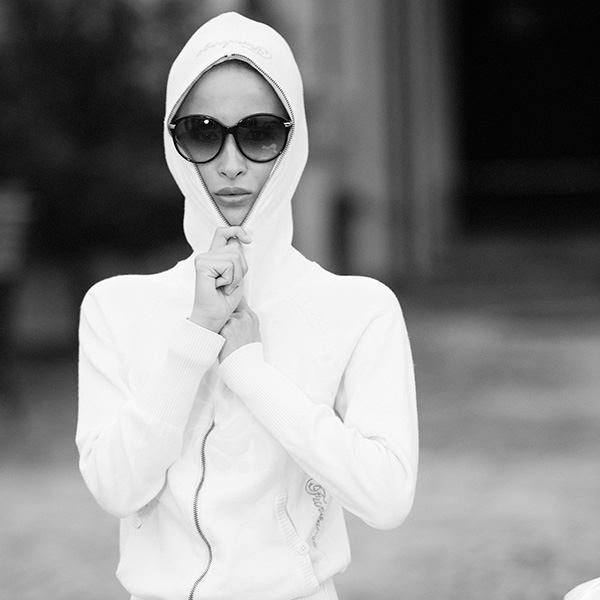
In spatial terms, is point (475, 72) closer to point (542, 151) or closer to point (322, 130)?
point (542, 151)

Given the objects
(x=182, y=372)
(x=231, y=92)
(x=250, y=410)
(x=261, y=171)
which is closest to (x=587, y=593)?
(x=250, y=410)

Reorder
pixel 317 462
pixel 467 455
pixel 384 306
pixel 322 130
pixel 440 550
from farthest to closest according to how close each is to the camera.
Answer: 1. pixel 322 130
2. pixel 467 455
3. pixel 440 550
4. pixel 384 306
5. pixel 317 462

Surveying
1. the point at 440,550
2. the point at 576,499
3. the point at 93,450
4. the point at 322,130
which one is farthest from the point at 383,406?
the point at 322,130

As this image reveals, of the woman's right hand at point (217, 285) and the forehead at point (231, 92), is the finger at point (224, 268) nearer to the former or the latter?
the woman's right hand at point (217, 285)

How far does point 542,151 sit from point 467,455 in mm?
10737

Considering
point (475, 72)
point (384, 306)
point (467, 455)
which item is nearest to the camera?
point (384, 306)

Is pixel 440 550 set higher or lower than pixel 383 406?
lower

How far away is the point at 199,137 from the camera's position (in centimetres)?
173

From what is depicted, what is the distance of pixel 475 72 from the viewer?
15.0 metres

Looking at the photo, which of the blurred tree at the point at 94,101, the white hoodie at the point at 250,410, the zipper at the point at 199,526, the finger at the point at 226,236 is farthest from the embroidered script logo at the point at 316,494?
the blurred tree at the point at 94,101

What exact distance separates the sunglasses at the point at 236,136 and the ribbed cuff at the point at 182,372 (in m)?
0.26

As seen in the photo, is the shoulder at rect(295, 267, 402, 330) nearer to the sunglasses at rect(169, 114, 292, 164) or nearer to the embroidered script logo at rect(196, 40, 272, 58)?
the sunglasses at rect(169, 114, 292, 164)

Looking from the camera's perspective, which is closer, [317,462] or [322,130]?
[317,462]

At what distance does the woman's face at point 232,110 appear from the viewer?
1717mm
